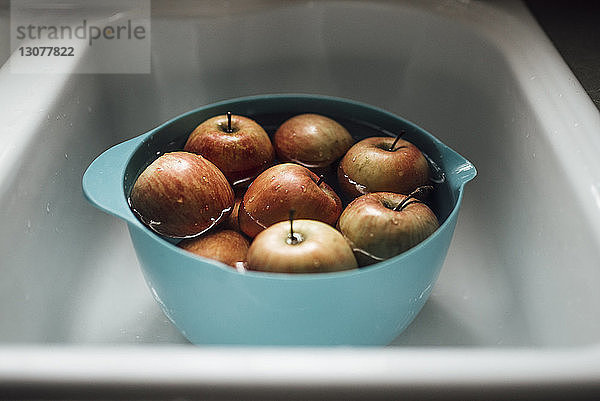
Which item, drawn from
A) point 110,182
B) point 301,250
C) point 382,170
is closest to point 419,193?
point 382,170

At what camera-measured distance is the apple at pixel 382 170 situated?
59cm

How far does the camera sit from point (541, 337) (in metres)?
0.56

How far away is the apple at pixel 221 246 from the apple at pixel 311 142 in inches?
4.7

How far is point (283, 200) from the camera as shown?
21.4 inches

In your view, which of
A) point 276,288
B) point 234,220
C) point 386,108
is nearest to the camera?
point 276,288

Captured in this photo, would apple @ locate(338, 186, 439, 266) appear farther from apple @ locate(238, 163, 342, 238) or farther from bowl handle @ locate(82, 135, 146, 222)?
bowl handle @ locate(82, 135, 146, 222)

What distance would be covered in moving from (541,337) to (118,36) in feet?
2.00

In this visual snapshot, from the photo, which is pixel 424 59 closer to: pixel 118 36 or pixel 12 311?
pixel 118 36

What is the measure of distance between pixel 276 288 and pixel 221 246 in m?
0.09

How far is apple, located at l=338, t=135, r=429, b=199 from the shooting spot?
0.59m

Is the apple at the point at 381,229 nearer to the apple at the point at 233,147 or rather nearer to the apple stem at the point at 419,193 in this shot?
the apple stem at the point at 419,193

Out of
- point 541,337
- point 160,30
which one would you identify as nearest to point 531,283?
point 541,337

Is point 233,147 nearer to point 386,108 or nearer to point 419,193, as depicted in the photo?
point 419,193

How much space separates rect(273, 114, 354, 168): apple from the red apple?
0.42 feet
